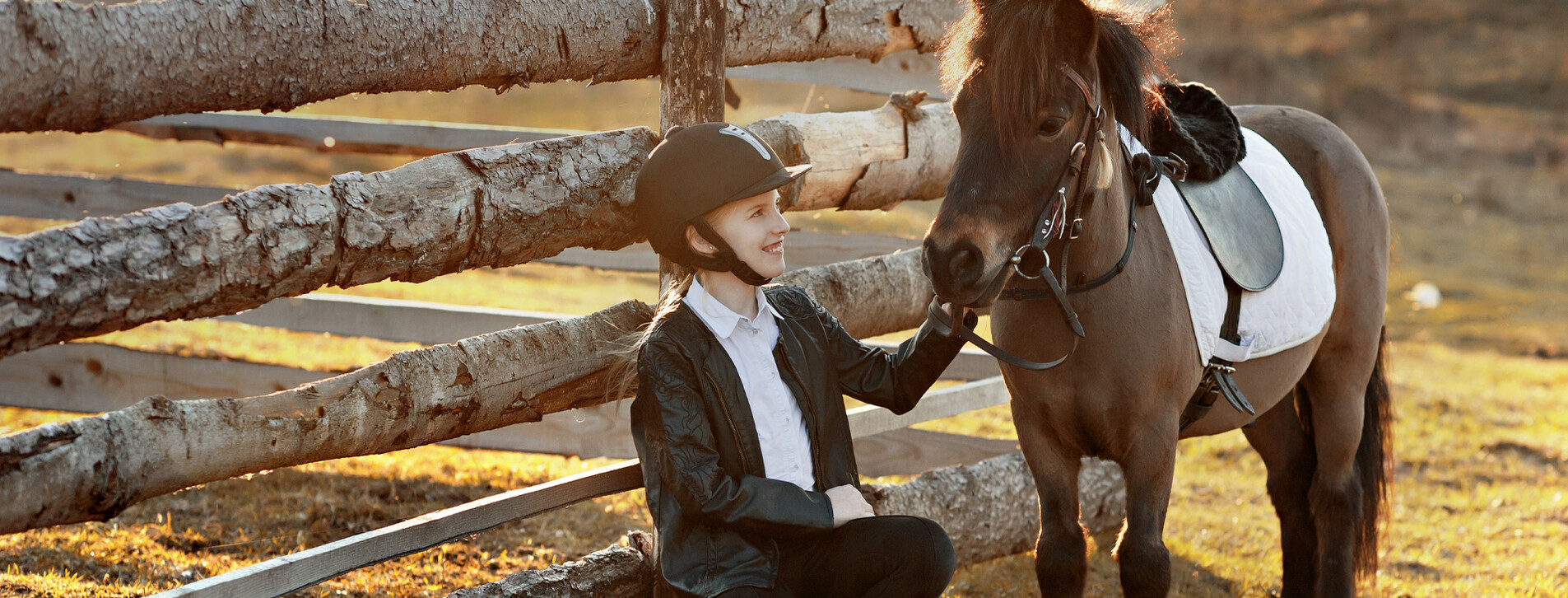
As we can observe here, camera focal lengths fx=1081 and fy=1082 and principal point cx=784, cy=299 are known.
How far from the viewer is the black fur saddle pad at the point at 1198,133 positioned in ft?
10.1

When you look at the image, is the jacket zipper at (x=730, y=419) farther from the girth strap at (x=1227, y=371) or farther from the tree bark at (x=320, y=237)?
the girth strap at (x=1227, y=371)

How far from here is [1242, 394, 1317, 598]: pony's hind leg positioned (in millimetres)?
3838

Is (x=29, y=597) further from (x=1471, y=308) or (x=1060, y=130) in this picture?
(x=1471, y=308)

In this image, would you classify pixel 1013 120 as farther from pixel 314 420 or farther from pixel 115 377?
pixel 115 377

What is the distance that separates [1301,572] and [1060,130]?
2366mm

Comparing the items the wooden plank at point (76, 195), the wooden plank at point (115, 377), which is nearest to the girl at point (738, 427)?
the wooden plank at point (115, 377)

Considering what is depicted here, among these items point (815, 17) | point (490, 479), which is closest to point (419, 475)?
point (490, 479)

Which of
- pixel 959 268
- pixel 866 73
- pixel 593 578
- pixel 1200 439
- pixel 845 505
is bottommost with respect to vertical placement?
pixel 1200 439

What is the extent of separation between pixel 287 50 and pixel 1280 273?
2611mm

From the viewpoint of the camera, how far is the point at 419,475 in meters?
5.04

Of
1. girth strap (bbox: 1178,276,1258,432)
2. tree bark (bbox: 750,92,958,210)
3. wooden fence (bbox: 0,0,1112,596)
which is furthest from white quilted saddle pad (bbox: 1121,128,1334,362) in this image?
wooden fence (bbox: 0,0,1112,596)

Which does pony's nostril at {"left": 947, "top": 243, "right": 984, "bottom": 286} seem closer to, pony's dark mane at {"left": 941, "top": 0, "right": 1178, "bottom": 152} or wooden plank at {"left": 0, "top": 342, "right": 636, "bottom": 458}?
pony's dark mane at {"left": 941, "top": 0, "right": 1178, "bottom": 152}

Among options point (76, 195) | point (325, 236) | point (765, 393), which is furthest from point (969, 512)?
point (76, 195)

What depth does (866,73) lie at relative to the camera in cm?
494
